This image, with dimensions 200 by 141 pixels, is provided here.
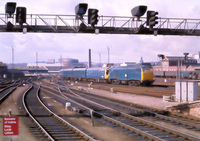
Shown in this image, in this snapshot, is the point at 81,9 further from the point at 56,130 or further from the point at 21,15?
the point at 56,130

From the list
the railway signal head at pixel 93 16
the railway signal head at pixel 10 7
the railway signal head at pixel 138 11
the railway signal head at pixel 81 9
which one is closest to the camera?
the railway signal head at pixel 10 7

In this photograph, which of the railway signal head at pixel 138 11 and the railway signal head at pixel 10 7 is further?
the railway signal head at pixel 138 11

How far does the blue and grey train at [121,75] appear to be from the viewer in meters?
46.4

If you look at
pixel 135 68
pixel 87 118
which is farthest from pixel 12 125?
pixel 135 68

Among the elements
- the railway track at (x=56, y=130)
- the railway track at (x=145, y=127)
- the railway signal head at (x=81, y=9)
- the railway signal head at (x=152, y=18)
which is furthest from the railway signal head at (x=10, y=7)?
the railway track at (x=145, y=127)

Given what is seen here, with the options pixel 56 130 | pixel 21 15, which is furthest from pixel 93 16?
pixel 56 130

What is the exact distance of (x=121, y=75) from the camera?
174 feet

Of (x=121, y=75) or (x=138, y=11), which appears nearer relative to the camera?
(x=138, y=11)

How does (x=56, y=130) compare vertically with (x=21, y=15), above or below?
below

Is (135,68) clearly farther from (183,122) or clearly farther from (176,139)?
(176,139)

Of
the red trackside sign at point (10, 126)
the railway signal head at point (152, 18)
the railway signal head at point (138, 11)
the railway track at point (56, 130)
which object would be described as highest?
the railway signal head at point (138, 11)

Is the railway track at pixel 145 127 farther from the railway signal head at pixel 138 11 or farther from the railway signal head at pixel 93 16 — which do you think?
the railway signal head at pixel 138 11

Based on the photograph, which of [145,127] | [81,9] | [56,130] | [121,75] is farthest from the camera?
[121,75]

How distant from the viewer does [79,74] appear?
262ft
